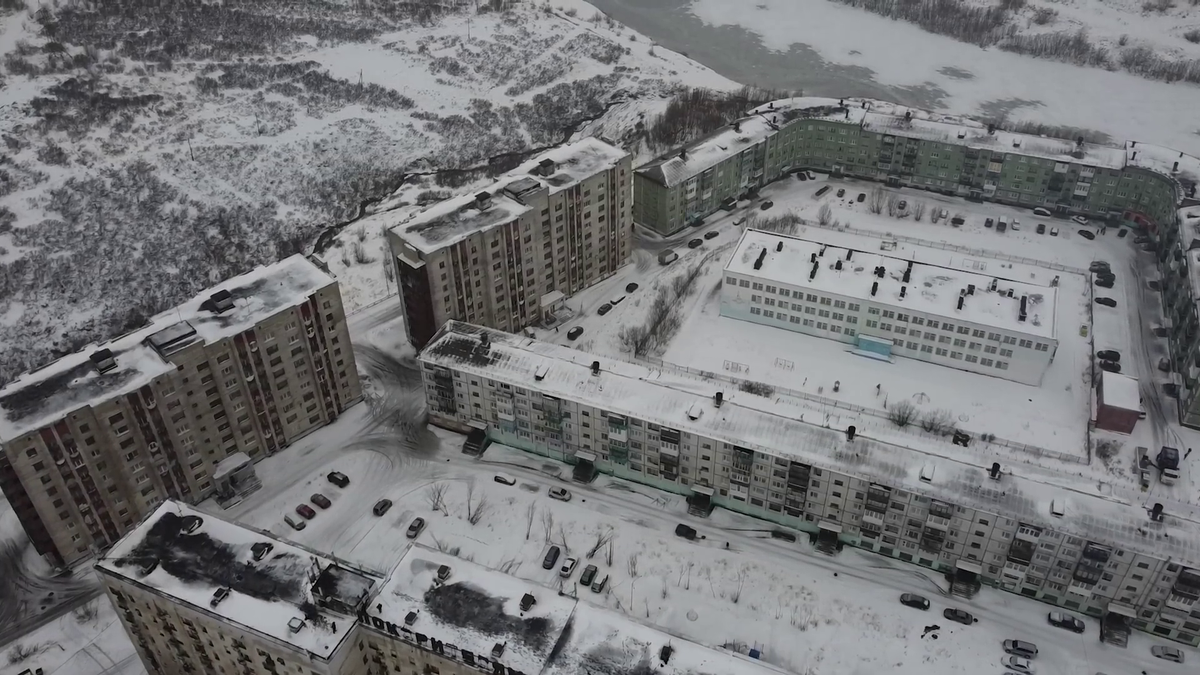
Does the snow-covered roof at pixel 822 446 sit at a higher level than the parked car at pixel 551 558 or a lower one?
higher

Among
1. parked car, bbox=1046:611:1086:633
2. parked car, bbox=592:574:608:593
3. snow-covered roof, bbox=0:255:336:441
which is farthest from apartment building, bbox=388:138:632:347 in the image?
parked car, bbox=1046:611:1086:633

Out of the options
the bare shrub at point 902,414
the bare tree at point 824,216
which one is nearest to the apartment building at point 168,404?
the bare shrub at point 902,414

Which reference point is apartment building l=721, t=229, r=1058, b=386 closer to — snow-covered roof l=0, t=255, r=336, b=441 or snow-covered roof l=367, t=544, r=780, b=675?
snow-covered roof l=0, t=255, r=336, b=441

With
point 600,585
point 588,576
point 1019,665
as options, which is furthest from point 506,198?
point 1019,665

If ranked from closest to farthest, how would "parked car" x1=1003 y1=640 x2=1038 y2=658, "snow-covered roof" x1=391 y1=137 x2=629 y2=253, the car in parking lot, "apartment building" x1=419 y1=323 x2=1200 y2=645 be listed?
"apartment building" x1=419 y1=323 x2=1200 y2=645, "parked car" x1=1003 y1=640 x2=1038 y2=658, the car in parking lot, "snow-covered roof" x1=391 y1=137 x2=629 y2=253

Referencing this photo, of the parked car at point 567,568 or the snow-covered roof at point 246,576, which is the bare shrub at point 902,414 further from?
the snow-covered roof at point 246,576

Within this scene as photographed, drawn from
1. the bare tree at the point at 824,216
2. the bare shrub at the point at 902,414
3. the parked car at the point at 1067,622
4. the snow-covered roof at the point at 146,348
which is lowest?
the parked car at the point at 1067,622
